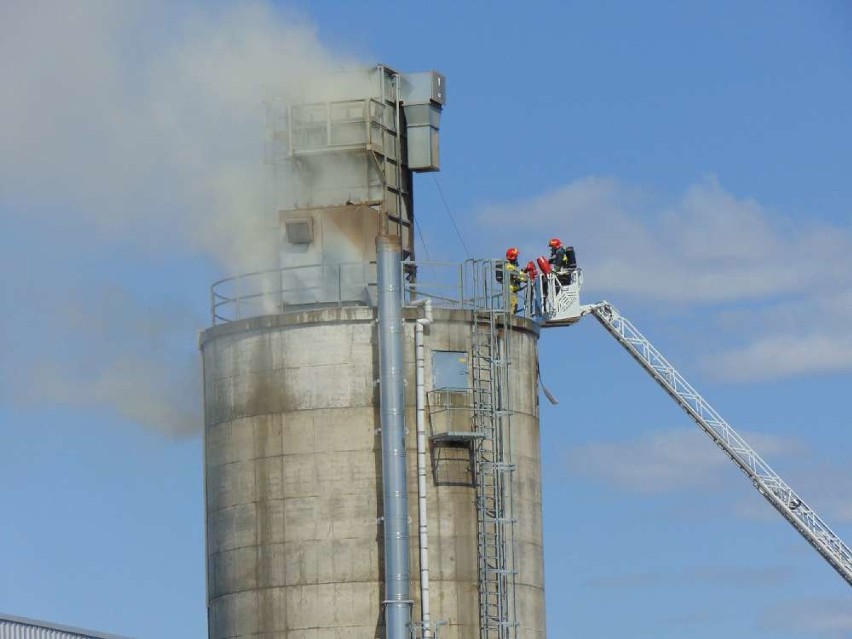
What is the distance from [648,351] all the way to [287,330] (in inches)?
445

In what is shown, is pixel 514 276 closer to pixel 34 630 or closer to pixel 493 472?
pixel 493 472

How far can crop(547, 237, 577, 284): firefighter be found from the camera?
5612cm

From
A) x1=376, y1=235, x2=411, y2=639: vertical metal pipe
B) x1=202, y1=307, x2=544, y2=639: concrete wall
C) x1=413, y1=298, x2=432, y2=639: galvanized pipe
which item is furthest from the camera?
x1=202, y1=307, x2=544, y2=639: concrete wall

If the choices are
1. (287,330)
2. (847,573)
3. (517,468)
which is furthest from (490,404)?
(847,573)

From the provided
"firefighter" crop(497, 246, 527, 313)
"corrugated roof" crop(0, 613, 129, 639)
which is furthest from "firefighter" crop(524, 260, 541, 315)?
"corrugated roof" crop(0, 613, 129, 639)

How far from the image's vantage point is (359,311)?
169 feet

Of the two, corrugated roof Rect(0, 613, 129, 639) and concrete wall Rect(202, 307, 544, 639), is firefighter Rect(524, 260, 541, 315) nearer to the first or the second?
concrete wall Rect(202, 307, 544, 639)

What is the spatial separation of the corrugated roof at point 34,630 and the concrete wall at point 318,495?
11.4ft

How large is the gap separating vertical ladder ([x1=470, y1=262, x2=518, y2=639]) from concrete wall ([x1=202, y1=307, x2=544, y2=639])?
33cm

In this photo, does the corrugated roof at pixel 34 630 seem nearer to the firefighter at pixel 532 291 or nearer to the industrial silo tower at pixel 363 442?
the industrial silo tower at pixel 363 442

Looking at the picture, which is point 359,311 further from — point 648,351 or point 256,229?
point 648,351

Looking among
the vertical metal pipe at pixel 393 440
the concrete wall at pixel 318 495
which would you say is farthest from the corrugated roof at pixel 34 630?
the vertical metal pipe at pixel 393 440

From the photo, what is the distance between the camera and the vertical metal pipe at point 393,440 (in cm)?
4922

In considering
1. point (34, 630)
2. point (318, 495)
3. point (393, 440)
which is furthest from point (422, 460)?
point (34, 630)
